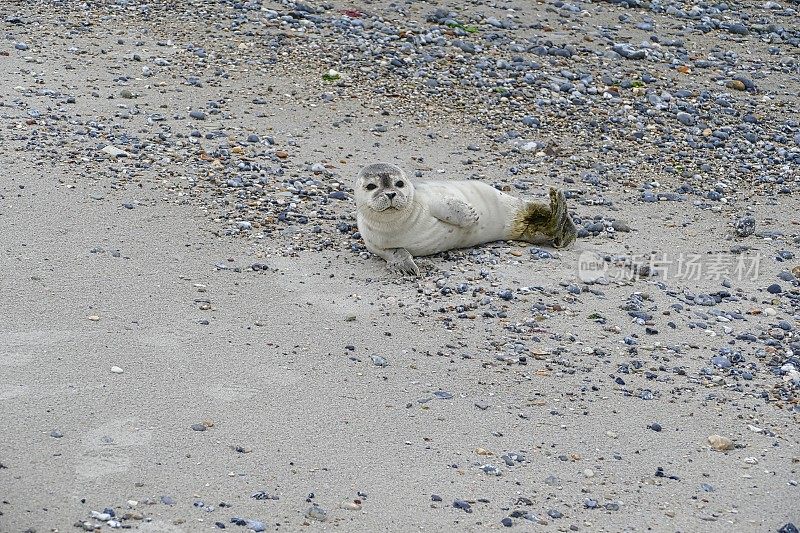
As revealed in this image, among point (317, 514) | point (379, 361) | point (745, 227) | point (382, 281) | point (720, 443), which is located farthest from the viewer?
point (745, 227)

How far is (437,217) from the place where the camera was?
7215mm

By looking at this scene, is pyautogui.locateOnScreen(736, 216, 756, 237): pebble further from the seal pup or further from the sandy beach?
the seal pup

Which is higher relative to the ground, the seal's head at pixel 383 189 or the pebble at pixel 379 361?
the seal's head at pixel 383 189

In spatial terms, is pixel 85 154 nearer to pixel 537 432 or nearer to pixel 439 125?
pixel 439 125

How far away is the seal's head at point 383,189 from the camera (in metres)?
6.96

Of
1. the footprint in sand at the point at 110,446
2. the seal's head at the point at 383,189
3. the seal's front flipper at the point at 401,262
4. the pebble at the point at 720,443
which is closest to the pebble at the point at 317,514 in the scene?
the footprint in sand at the point at 110,446

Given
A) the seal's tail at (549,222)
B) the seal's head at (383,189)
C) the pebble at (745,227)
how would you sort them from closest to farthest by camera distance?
the seal's head at (383,189), the seal's tail at (549,222), the pebble at (745,227)

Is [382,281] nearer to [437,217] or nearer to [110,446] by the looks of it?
[437,217]

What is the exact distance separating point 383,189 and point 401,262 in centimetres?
44

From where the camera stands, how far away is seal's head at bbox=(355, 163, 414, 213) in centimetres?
696

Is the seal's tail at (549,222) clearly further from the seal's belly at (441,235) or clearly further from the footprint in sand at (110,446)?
the footprint in sand at (110,446)

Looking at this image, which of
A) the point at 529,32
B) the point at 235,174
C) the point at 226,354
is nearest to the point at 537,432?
the point at 226,354

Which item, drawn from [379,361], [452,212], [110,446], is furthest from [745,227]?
A: [110,446]

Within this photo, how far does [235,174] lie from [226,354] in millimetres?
2594
